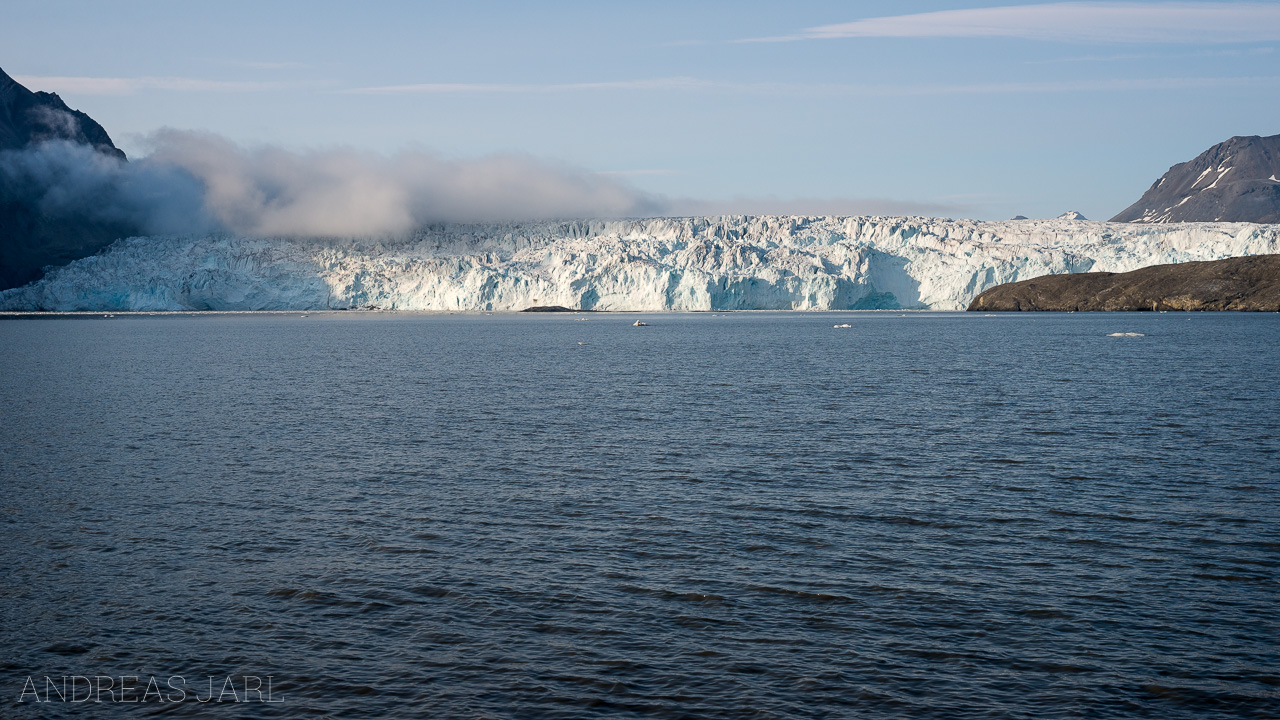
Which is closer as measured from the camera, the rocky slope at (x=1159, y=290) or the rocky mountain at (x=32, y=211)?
the rocky slope at (x=1159, y=290)

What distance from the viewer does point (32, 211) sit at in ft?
573

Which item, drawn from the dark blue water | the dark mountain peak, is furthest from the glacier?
the dark blue water

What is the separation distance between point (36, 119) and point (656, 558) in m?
219

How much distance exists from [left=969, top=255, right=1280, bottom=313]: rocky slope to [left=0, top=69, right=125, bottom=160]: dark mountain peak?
592ft

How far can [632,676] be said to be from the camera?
9.76 meters

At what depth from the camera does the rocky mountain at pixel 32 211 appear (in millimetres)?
169000

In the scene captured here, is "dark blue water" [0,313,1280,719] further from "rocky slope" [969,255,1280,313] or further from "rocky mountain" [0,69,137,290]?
"rocky mountain" [0,69,137,290]

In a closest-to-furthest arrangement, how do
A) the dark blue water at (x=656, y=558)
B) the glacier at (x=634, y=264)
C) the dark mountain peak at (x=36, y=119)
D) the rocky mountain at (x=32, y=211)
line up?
the dark blue water at (x=656, y=558) → the glacier at (x=634, y=264) → the rocky mountain at (x=32, y=211) → the dark mountain peak at (x=36, y=119)

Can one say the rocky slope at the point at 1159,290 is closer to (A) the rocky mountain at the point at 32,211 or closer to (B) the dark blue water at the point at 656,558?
(B) the dark blue water at the point at 656,558

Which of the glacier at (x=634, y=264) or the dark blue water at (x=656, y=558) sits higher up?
the glacier at (x=634, y=264)

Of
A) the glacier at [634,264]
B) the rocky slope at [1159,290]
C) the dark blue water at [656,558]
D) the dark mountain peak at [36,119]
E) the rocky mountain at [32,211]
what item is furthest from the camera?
the dark mountain peak at [36,119]

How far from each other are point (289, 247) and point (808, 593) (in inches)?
6251

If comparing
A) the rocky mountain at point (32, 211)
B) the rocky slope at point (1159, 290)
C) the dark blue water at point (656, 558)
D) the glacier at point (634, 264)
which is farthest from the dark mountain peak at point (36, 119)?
the dark blue water at point (656, 558)

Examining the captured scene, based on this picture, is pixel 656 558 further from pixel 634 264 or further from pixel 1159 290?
pixel 1159 290
